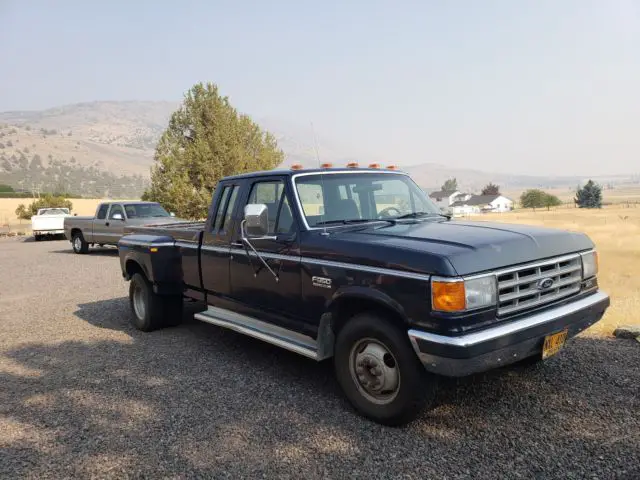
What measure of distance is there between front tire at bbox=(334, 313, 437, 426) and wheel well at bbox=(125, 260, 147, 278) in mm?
3831

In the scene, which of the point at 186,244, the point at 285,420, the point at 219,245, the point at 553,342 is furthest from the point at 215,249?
the point at 553,342

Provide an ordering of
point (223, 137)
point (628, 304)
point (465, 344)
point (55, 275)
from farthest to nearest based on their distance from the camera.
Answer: point (223, 137) < point (55, 275) < point (628, 304) < point (465, 344)

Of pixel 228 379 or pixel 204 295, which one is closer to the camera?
pixel 228 379

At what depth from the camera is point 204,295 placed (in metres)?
5.89

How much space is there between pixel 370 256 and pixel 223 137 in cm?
2169

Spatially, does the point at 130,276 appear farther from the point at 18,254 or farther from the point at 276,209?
the point at 18,254

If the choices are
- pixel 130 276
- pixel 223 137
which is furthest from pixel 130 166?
pixel 130 276

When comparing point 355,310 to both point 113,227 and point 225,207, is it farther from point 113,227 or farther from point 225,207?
point 113,227

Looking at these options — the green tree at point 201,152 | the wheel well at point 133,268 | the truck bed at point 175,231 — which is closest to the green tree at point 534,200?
the green tree at point 201,152

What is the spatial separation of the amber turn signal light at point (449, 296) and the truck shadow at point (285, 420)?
1.00m

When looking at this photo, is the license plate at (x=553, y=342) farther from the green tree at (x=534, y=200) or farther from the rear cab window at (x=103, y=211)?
the green tree at (x=534, y=200)

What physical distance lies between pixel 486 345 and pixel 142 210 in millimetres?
14543

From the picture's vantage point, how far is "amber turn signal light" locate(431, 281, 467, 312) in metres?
3.25

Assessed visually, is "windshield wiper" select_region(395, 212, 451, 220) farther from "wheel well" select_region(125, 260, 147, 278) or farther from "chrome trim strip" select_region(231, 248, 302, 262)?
"wheel well" select_region(125, 260, 147, 278)
